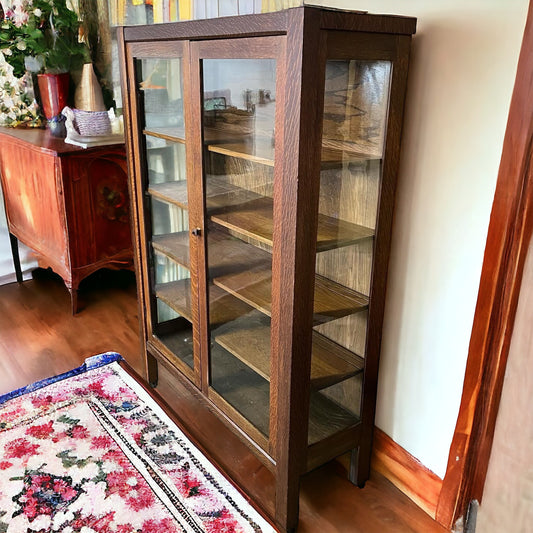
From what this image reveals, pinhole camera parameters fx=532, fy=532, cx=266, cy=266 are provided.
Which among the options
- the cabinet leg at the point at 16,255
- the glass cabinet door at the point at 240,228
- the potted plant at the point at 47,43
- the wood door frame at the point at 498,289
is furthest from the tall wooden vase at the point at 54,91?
the wood door frame at the point at 498,289

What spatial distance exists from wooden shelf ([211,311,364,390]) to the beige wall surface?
1.19m

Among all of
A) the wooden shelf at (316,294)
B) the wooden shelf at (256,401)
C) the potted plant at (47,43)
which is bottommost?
the wooden shelf at (256,401)

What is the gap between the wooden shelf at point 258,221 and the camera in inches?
52.7

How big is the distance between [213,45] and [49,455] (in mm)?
1401

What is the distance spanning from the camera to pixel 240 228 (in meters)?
1.48

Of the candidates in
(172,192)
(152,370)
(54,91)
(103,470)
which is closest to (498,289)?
(172,192)

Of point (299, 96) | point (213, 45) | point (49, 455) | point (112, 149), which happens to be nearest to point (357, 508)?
point (49, 455)

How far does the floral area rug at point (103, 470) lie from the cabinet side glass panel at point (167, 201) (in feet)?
1.01

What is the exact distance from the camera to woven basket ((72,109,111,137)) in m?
2.64

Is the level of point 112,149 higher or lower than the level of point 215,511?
higher

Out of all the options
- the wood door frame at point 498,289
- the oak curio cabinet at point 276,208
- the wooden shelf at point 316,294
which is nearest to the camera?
the wood door frame at point 498,289

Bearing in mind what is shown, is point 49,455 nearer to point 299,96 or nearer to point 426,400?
point 426,400

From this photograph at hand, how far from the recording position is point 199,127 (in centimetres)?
147

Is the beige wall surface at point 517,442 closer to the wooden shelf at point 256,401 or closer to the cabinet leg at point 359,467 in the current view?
the wooden shelf at point 256,401
